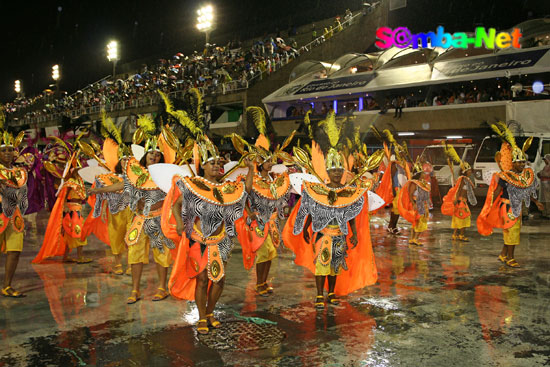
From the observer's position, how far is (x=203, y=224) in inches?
206

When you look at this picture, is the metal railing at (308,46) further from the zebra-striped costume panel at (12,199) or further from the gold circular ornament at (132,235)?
the gold circular ornament at (132,235)

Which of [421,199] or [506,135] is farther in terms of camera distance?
[421,199]

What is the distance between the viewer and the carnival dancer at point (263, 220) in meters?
6.59

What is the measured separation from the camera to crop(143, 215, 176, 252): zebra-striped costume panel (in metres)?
6.45

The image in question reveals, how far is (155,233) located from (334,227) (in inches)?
82.6

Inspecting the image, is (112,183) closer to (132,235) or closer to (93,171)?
(93,171)

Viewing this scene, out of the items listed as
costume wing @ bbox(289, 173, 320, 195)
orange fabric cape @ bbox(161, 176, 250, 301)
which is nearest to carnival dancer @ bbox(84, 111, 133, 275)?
orange fabric cape @ bbox(161, 176, 250, 301)

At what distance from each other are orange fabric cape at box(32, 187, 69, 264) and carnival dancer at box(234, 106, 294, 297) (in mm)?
3644

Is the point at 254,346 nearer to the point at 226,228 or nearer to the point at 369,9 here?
the point at 226,228

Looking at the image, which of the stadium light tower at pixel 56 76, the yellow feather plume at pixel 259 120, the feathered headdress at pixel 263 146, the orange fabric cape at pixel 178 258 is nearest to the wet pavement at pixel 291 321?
the orange fabric cape at pixel 178 258

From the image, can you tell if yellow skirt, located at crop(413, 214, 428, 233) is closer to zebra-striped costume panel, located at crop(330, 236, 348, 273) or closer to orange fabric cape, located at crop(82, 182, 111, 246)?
zebra-striped costume panel, located at crop(330, 236, 348, 273)

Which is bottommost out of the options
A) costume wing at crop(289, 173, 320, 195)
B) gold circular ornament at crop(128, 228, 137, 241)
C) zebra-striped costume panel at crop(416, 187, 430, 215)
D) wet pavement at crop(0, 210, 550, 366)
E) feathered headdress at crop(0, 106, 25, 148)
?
wet pavement at crop(0, 210, 550, 366)

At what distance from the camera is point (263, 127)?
25.6 feet

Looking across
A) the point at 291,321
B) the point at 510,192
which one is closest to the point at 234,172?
the point at 291,321
